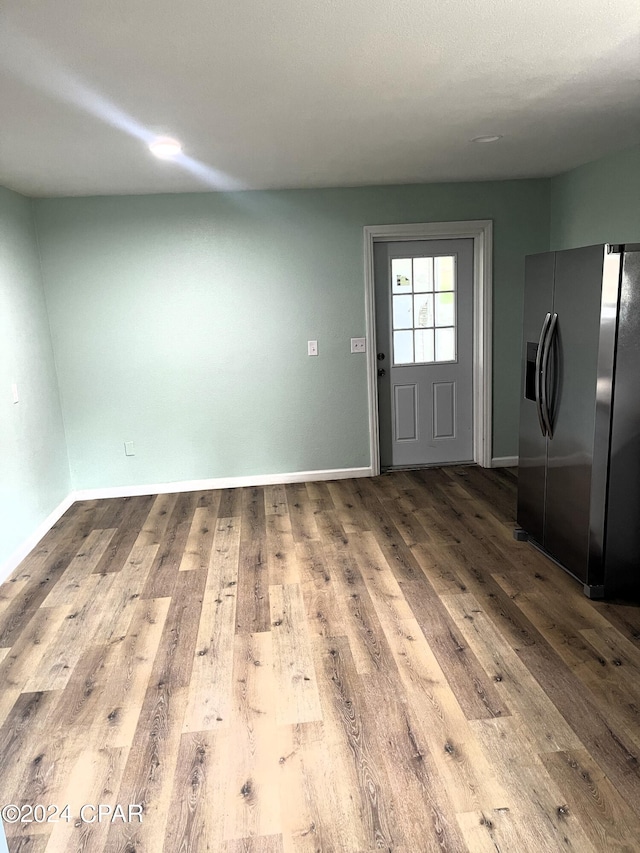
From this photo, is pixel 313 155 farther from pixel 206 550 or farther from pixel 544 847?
pixel 544 847

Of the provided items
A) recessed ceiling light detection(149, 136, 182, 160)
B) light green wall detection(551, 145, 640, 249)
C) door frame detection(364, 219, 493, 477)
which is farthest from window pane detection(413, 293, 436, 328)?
recessed ceiling light detection(149, 136, 182, 160)

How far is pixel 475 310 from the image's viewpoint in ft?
17.4

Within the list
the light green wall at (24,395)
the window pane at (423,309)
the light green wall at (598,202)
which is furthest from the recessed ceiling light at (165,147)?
the light green wall at (598,202)

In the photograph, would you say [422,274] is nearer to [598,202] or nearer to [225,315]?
[598,202]

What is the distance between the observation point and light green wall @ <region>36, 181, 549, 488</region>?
4852mm

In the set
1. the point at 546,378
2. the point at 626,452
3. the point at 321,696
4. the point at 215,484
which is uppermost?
the point at 546,378

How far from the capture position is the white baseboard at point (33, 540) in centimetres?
379

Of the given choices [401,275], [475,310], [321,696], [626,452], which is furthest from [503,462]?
[321,696]

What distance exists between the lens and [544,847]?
1751 mm

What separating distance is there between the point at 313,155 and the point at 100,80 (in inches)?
65.1

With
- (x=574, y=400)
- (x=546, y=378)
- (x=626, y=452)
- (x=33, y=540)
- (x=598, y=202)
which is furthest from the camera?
(x=598, y=202)

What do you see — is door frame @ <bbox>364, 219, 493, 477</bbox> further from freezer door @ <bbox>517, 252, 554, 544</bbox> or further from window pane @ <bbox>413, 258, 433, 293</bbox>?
freezer door @ <bbox>517, 252, 554, 544</bbox>

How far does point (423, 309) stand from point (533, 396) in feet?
6.37

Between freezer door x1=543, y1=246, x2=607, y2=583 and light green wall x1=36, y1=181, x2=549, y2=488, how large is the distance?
202cm
